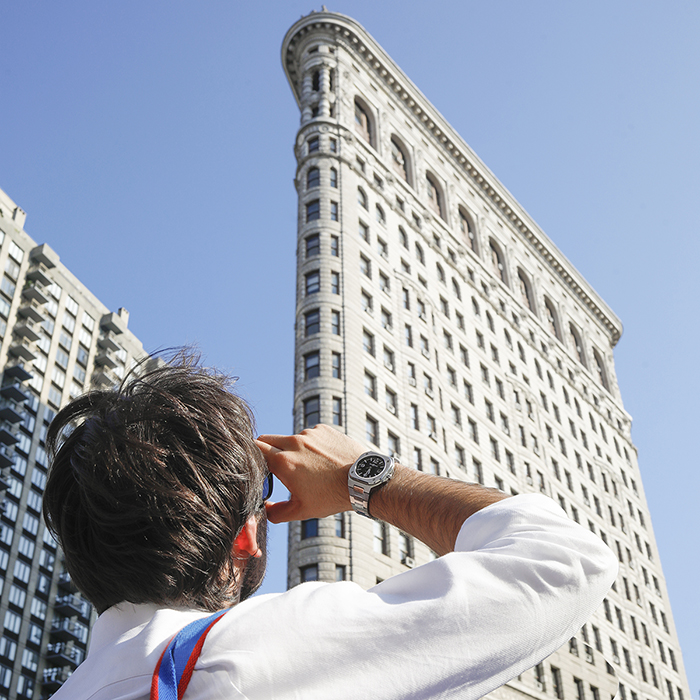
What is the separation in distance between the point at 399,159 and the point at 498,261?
12.3 m

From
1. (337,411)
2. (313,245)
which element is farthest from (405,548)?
(313,245)

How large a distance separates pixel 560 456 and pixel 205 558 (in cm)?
5666

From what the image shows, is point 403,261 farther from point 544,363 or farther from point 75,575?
point 75,575

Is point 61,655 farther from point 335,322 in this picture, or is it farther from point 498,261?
point 498,261

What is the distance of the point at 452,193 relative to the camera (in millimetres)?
60469

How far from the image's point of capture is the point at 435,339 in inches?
1890

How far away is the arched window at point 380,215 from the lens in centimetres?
4966

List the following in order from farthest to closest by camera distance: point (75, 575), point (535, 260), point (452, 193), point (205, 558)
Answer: point (535, 260) < point (452, 193) < point (75, 575) < point (205, 558)

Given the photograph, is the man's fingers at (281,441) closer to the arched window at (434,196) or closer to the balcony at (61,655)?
the arched window at (434,196)

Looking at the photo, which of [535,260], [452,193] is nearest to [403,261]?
[452,193]

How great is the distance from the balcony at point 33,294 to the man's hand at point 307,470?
78449 mm

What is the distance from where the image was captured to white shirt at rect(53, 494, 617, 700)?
1.38 meters

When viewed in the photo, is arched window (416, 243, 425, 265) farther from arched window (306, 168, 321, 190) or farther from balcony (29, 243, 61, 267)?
balcony (29, 243, 61, 267)

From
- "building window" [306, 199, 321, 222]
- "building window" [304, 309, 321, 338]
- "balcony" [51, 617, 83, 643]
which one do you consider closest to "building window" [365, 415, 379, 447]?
"building window" [304, 309, 321, 338]
